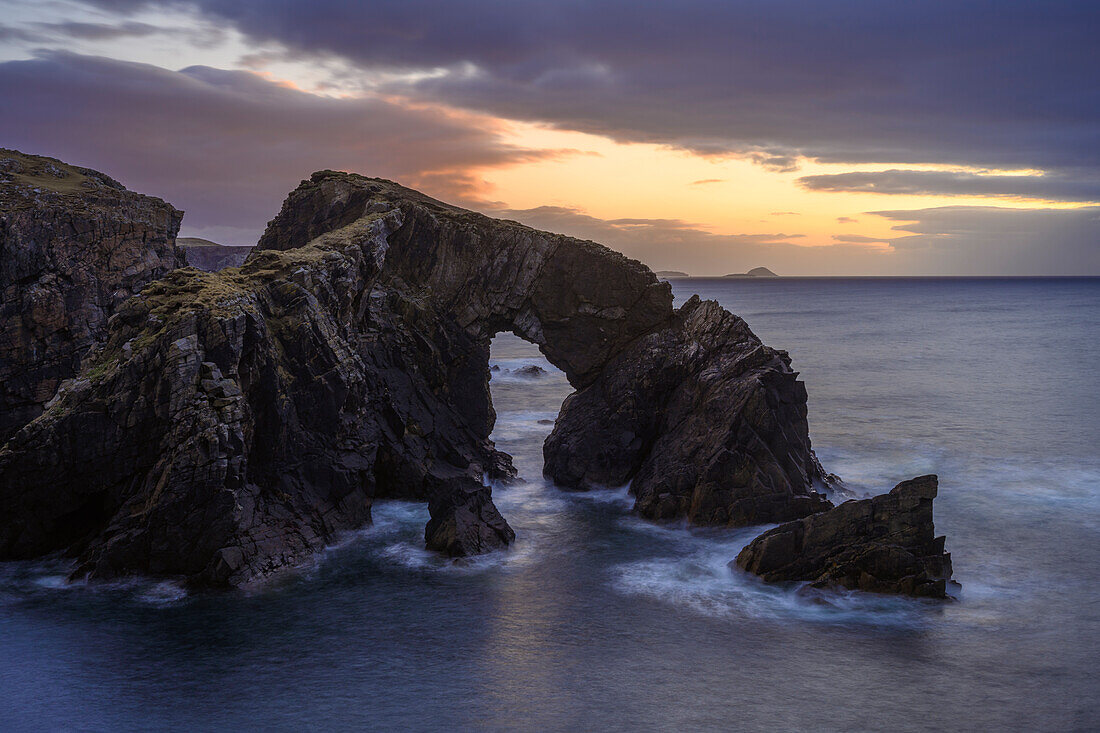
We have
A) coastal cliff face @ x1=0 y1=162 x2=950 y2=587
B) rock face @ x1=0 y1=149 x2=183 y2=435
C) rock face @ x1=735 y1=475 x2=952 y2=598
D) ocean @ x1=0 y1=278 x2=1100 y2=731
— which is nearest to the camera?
ocean @ x1=0 y1=278 x2=1100 y2=731

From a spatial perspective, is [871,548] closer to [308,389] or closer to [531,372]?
[308,389]

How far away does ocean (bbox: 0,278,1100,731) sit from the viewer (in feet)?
107

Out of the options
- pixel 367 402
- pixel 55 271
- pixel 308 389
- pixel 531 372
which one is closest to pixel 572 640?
pixel 308 389

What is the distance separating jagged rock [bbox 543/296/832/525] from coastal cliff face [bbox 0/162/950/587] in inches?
6.3

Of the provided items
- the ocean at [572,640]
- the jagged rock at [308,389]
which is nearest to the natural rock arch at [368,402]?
the jagged rock at [308,389]

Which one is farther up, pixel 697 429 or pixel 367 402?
pixel 367 402

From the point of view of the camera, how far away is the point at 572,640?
38719 mm

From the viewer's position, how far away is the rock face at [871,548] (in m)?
43.1

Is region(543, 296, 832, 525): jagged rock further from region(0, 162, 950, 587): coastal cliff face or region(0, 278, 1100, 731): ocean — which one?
region(0, 278, 1100, 731): ocean

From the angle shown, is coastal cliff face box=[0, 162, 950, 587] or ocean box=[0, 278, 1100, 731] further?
coastal cliff face box=[0, 162, 950, 587]

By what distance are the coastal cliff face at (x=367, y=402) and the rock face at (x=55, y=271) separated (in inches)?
96.6

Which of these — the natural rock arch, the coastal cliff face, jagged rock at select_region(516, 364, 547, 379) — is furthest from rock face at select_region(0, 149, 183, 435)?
jagged rock at select_region(516, 364, 547, 379)

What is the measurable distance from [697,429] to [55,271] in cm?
5203

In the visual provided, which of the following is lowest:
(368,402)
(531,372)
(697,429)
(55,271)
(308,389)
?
(531,372)
